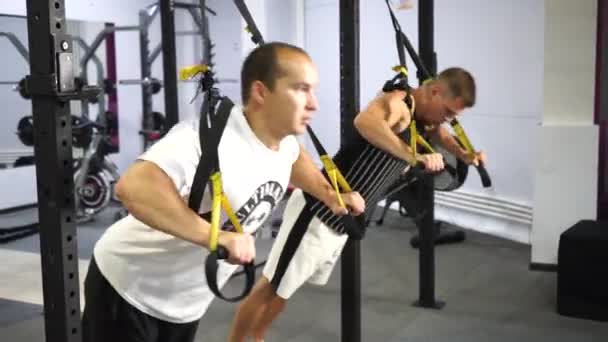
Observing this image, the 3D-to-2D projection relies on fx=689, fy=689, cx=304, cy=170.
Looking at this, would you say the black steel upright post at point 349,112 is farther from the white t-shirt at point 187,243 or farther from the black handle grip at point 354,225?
the white t-shirt at point 187,243

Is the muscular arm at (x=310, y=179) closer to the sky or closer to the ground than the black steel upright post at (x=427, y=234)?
closer to the sky

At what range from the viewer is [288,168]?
202 centimetres

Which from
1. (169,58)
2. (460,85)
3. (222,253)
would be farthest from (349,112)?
(222,253)

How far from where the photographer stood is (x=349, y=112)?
9.77 feet

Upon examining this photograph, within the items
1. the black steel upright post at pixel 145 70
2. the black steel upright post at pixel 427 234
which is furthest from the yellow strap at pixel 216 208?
the black steel upright post at pixel 145 70

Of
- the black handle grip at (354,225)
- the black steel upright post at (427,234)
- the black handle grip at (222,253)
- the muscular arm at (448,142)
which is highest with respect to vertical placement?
the muscular arm at (448,142)

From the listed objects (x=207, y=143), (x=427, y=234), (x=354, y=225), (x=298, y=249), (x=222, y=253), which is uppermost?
(x=207, y=143)

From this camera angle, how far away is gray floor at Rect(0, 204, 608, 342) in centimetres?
372

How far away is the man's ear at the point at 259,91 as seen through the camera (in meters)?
1.82

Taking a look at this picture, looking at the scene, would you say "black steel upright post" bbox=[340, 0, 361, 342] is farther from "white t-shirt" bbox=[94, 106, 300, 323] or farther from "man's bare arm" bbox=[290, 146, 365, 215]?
"white t-shirt" bbox=[94, 106, 300, 323]

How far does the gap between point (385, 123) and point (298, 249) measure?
676 mm

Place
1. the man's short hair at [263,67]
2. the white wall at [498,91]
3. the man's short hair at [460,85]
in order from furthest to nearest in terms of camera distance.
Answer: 1. the white wall at [498,91]
2. the man's short hair at [460,85]
3. the man's short hair at [263,67]

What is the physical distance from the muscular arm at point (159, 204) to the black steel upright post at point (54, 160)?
0.15 meters

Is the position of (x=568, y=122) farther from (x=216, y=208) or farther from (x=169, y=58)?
(x=216, y=208)
